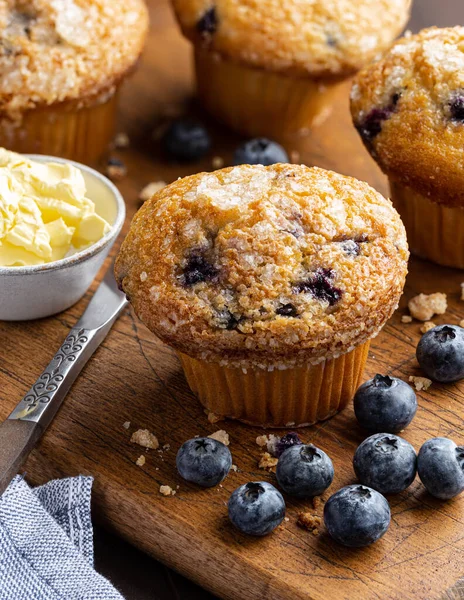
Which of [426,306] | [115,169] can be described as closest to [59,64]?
[115,169]

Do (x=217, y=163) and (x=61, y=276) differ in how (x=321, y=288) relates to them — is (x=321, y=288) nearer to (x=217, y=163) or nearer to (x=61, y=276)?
(x=61, y=276)

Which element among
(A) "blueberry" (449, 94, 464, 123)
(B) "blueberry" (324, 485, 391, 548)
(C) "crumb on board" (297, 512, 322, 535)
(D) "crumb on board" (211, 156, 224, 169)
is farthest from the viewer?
(D) "crumb on board" (211, 156, 224, 169)

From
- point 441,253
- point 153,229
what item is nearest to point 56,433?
point 153,229

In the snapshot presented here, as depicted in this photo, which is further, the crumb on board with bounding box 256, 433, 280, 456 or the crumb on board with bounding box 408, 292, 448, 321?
the crumb on board with bounding box 408, 292, 448, 321

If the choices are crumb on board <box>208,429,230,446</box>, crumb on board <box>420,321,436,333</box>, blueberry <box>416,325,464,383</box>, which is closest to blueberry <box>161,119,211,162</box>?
crumb on board <box>420,321,436,333</box>

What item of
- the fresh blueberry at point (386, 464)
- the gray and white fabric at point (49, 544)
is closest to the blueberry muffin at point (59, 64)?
the gray and white fabric at point (49, 544)

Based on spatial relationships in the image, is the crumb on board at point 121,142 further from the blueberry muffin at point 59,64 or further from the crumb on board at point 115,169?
the blueberry muffin at point 59,64

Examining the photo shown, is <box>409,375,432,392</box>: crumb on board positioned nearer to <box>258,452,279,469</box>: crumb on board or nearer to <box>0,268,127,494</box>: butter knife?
<box>258,452,279,469</box>: crumb on board
